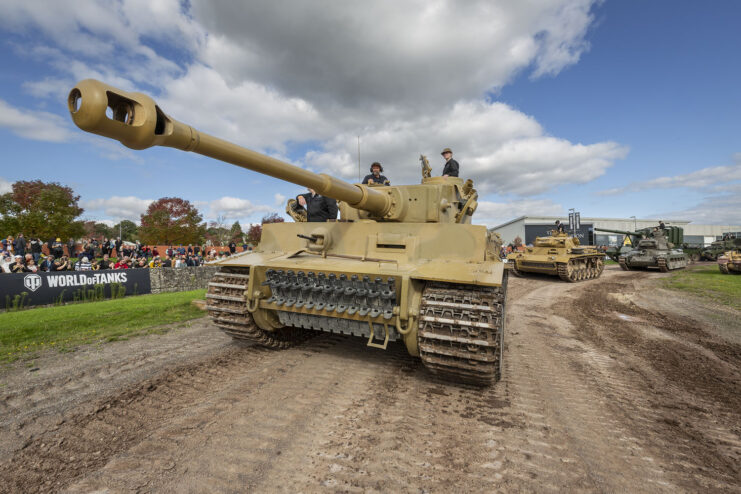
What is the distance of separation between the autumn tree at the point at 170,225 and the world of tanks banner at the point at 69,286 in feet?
74.0

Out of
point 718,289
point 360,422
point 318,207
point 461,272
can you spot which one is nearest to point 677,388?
point 461,272

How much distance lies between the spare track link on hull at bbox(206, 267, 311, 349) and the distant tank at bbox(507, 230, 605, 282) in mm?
14646

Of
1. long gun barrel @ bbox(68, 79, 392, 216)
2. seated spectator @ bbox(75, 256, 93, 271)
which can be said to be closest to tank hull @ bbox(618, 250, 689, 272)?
long gun barrel @ bbox(68, 79, 392, 216)

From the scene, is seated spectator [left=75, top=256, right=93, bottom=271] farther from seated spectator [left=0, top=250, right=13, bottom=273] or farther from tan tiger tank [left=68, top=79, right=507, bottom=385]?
tan tiger tank [left=68, top=79, right=507, bottom=385]

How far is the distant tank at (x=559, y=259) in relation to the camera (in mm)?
16375

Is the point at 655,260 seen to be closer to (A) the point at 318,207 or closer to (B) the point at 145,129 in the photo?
(A) the point at 318,207

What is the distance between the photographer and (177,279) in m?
13.4

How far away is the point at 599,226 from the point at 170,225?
5766 cm

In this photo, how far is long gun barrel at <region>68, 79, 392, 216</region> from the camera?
7.32 feet

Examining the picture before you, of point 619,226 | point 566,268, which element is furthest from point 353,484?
point 619,226

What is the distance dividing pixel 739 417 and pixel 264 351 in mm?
5515

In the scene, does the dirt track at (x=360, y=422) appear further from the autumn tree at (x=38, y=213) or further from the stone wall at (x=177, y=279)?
the autumn tree at (x=38, y=213)

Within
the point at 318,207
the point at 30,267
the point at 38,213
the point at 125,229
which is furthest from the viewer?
the point at 125,229

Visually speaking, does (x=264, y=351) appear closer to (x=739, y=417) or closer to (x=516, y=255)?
(x=739, y=417)
